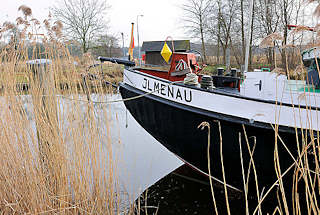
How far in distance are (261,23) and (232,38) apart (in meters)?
2.51

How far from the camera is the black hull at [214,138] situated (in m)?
2.92

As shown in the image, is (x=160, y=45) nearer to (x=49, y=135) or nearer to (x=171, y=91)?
(x=171, y=91)

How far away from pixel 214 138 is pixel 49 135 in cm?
209

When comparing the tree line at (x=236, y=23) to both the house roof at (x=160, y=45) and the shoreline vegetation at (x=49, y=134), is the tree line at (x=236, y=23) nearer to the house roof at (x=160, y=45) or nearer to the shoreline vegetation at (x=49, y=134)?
the house roof at (x=160, y=45)

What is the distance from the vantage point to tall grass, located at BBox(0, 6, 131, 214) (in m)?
2.07

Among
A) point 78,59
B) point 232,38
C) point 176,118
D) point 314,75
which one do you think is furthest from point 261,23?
point 78,59

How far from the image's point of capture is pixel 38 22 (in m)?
2.02

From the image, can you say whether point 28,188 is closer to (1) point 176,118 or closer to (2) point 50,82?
(2) point 50,82

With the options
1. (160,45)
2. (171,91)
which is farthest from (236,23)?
(171,91)

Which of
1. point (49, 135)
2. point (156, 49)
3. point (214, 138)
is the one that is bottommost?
point (214, 138)

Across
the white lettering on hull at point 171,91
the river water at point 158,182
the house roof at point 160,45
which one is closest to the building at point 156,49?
the house roof at point 160,45

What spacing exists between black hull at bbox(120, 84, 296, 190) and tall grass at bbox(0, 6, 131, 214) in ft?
4.76

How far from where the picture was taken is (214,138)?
334 cm

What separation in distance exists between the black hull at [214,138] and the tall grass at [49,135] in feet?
4.76
